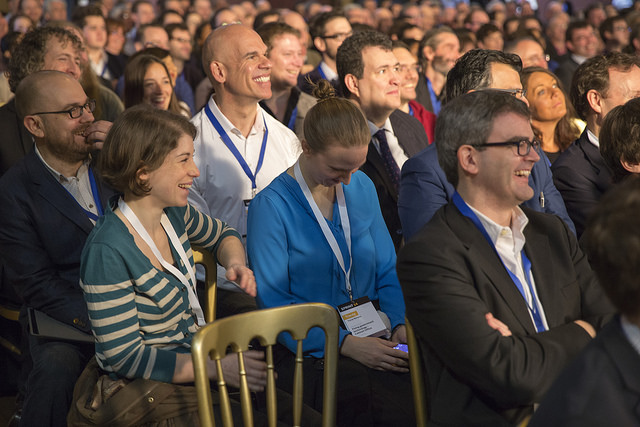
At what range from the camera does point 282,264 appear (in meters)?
Answer: 2.47

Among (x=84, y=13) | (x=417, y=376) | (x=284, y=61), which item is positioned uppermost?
(x=84, y=13)

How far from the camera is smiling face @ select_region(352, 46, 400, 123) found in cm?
377

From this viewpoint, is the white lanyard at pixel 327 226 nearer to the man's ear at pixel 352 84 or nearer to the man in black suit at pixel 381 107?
the man in black suit at pixel 381 107

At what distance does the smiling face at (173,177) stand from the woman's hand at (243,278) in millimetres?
262

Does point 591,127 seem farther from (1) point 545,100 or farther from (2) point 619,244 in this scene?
(2) point 619,244

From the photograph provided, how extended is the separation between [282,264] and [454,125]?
2.75 feet

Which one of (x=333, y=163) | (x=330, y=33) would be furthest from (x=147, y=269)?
(x=330, y=33)

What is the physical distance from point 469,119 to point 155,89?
3.09 meters

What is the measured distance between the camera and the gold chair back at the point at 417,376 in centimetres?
190

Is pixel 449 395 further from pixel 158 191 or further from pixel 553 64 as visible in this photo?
pixel 553 64

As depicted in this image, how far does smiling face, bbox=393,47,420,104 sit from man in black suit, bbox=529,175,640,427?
357cm

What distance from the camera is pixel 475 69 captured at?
283cm

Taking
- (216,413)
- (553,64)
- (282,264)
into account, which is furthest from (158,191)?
(553,64)

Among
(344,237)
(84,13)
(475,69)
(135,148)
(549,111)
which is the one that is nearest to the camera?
(135,148)
